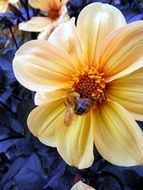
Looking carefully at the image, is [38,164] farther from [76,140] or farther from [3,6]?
[3,6]

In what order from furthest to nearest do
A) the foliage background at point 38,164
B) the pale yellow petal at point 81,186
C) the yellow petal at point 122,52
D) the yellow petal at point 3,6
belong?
1. the yellow petal at point 3,6
2. the foliage background at point 38,164
3. the pale yellow petal at point 81,186
4. the yellow petal at point 122,52

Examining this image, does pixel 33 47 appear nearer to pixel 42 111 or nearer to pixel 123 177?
pixel 42 111

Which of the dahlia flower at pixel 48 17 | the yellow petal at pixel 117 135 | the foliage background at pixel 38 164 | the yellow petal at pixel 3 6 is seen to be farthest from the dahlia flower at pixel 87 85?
the yellow petal at pixel 3 6

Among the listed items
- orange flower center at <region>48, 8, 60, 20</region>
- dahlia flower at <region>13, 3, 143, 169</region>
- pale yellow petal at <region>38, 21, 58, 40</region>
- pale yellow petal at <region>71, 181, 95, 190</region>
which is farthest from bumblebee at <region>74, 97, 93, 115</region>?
orange flower center at <region>48, 8, 60, 20</region>

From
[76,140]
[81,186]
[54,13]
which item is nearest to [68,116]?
[76,140]

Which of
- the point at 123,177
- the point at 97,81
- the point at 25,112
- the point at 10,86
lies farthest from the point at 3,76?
the point at 97,81

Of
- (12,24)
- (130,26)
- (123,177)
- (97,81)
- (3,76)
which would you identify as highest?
(130,26)

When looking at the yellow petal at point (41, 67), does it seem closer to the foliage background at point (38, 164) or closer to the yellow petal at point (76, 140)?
the yellow petal at point (76, 140)

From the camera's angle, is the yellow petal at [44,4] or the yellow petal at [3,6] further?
the yellow petal at [3,6]
